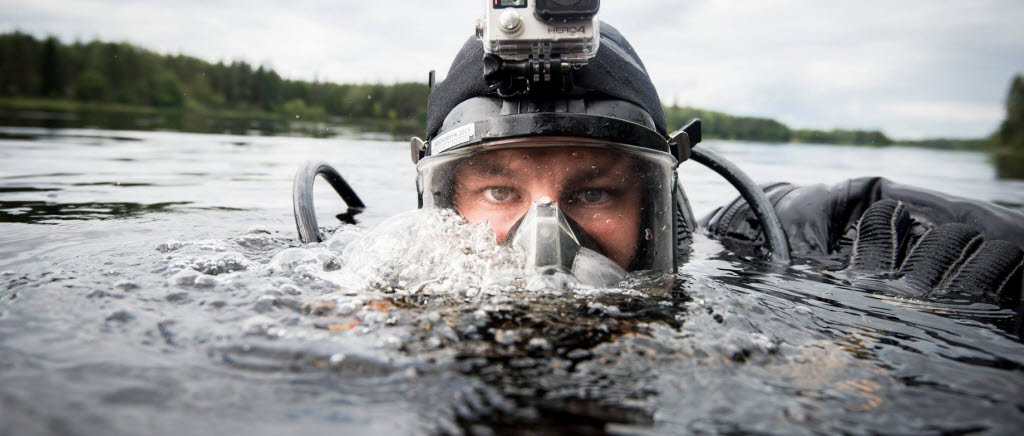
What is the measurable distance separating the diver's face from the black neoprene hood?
289 mm

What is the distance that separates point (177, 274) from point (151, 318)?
43 cm

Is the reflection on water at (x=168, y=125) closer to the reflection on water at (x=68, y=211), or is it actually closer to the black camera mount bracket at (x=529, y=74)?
the reflection on water at (x=68, y=211)

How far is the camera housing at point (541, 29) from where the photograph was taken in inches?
87.8

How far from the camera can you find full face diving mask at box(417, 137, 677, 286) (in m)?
2.26

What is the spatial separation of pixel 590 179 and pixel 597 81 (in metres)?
0.46

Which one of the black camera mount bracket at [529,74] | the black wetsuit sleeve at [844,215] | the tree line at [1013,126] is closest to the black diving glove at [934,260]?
the black wetsuit sleeve at [844,215]

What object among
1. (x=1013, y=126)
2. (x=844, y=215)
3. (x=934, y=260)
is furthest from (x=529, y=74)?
(x=1013, y=126)

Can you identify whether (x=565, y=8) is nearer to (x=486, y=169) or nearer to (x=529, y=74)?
(x=529, y=74)

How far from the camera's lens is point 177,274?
2.00 m

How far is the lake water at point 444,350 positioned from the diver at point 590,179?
0.16 m

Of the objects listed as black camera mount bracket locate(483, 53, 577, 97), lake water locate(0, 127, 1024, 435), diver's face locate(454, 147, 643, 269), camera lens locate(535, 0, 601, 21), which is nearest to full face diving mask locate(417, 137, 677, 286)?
diver's face locate(454, 147, 643, 269)

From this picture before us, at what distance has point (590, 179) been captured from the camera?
2.31 m

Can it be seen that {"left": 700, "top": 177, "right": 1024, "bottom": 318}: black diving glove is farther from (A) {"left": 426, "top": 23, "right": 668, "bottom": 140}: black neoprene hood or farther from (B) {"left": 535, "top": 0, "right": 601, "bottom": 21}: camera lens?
(B) {"left": 535, "top": 0, "right": 601, "bottom": 21}: camera lens

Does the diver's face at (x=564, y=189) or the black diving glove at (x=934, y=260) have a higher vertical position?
the diver's face at (x=564, y=189)
